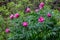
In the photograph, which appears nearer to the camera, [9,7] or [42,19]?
[42,19]

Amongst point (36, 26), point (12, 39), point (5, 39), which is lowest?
point (5, 39)

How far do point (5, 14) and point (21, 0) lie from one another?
50 centimetres

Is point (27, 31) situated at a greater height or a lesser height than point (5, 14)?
greater

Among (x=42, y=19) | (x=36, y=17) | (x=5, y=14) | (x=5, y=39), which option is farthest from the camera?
(x=5, y=14)

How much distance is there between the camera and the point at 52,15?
11.6 ft

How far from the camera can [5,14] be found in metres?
4.98

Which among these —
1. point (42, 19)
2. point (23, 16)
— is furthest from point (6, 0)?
point (42, 19)

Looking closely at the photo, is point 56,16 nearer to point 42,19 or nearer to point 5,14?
point 42,19

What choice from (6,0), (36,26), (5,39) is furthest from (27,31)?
(6,0)

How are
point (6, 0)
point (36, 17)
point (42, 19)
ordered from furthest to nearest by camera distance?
point (6, 0)
point (36, 17)
point (42, 19)

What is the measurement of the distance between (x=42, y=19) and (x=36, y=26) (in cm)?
15

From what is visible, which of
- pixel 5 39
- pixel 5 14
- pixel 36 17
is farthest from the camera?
pixel 5 14

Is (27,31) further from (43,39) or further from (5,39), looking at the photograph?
(5,39)

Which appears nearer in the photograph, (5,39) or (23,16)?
(23,16)
